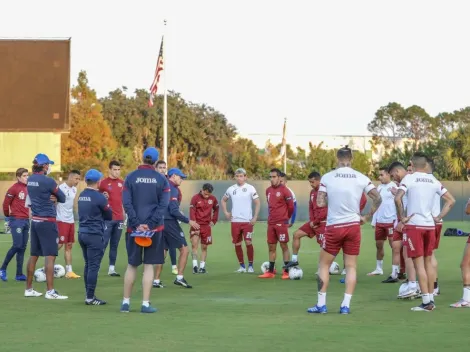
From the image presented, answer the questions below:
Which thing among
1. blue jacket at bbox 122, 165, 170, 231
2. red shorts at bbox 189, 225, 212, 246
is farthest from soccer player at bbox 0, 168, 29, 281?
blue jacket at bbox 122, 165, 170, 231

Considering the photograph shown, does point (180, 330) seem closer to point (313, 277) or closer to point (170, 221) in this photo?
point (170, 221)

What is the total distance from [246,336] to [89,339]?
1649 millimetres

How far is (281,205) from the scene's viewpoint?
20031 mm

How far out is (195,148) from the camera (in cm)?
8631

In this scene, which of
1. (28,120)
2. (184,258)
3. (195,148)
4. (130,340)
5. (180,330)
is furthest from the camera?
(195,148)

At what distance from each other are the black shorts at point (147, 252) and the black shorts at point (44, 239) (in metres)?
2.18

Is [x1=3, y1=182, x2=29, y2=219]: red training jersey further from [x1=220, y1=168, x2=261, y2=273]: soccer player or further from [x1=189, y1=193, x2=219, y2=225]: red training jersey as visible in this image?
[x1=220, y1=168, x2=261, y2=273]: soccer player

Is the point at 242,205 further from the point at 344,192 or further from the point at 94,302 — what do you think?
the point at 344,192

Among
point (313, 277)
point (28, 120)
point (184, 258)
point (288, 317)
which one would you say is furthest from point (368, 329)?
point (28, 120)

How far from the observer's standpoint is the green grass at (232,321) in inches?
414

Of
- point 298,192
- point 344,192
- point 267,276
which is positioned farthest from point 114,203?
point 298,192

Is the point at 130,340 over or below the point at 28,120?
below

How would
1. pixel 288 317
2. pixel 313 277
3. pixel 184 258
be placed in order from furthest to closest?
pixel 313 277 < pixel 184 258 < pixel 288 317

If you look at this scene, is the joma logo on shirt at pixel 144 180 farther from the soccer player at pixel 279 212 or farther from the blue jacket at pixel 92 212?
the soccer player at pixel 279 212
